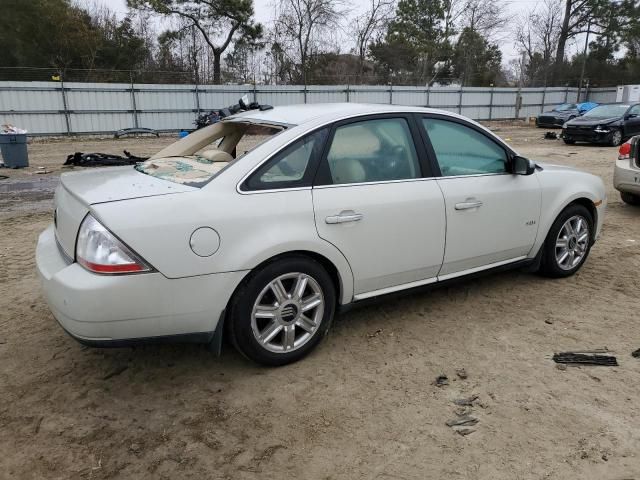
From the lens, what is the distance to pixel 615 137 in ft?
56.7

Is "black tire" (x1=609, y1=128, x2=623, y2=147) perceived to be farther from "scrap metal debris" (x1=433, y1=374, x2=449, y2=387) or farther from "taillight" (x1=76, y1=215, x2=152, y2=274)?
"taillight" (x1=76, y1=215, x2=152, y2=274)

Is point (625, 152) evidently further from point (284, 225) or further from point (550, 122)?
point (550, 122)

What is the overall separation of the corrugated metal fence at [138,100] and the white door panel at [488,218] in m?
20.4

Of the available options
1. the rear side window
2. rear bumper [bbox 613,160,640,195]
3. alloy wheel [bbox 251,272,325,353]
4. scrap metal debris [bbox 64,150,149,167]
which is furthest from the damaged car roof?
scrap metal debris [bbox 64,150,149,167]

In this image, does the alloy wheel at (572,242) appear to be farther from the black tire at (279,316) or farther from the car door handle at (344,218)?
the black tire at (279,316)

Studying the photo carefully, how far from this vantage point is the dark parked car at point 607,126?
17.1 meters

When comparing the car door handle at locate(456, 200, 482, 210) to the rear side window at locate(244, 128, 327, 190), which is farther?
the car door handle at locate(456, 200, 482, 210)

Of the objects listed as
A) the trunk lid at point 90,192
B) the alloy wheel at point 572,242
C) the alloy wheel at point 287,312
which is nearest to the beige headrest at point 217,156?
the trunk lid at point 90,192

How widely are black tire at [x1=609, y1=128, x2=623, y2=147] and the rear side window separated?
1708 cm

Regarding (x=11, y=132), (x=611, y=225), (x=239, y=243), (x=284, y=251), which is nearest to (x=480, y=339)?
(x=284, y=251)

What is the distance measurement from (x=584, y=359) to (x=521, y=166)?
154cm

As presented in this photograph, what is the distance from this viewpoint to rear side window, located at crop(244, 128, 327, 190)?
3.05 m

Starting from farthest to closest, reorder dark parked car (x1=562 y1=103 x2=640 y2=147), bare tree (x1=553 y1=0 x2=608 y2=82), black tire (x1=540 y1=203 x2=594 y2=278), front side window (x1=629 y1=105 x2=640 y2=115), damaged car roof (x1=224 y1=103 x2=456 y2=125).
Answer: bare tree (x1=553 y1=0 x2=608 y2=82) → front side window (x1=629 y1=105 x2=640 y2=115) → dark parked car (x1=562 y1=103 x2=640 y2=147) → black tire (x1=540 y1=203 x2=594 y2=278) → damaged car roof (x1=224 y1=103 x2=456 y2=125)

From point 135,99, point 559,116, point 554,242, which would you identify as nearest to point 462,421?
point 554,242
